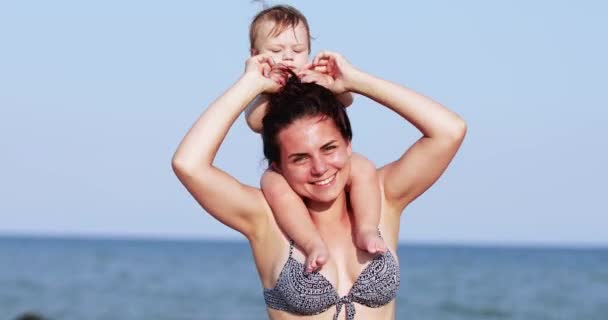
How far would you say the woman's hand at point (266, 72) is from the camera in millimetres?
5055

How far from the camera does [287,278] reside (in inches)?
200

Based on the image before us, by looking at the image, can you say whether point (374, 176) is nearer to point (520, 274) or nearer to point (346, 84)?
point (346, 84)

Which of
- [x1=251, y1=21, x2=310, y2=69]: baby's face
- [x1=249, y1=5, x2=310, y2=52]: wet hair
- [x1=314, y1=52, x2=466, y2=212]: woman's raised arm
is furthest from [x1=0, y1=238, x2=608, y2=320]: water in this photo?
[x1=314, y1=52, x2=466, y2=212]: woman's raised arm

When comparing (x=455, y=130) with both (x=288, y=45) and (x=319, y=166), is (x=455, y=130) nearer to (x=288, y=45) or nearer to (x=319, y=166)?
(x=319, y=166)

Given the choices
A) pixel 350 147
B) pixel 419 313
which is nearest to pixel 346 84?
pixel 350 147

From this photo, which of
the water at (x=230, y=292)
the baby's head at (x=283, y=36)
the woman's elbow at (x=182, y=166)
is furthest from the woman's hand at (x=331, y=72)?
the water at (x=230, y=292)

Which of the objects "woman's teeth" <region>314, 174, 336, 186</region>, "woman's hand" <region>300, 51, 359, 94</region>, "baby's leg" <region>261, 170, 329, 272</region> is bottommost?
"baby's leg" <region>261, 170, 329, 272</region>

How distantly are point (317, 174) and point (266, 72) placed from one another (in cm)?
43

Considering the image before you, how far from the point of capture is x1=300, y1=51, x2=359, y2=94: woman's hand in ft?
16.7

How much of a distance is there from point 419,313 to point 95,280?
14719mm

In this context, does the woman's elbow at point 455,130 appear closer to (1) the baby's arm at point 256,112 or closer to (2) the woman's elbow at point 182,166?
(1) the baby's arm at point 256,112

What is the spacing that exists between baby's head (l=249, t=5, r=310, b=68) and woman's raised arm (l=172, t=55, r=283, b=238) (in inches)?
15.6

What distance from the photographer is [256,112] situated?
17.1ft

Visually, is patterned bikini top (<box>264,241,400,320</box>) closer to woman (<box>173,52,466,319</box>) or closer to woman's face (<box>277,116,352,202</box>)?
woman (<box>173,52,466,319</box>)
